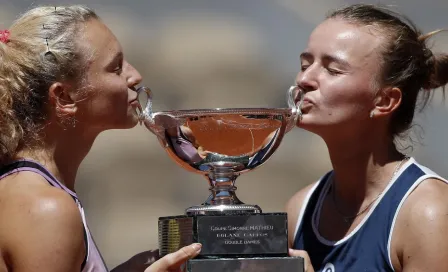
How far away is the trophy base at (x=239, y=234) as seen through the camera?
2.36 metres

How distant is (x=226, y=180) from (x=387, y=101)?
53cm

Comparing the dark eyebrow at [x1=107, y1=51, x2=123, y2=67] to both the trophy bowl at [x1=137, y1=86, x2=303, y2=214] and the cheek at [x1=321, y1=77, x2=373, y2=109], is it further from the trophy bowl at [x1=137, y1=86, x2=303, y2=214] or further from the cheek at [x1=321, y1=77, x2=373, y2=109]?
the cheek at [x1=321, y1=77, x2=373, y2=109]

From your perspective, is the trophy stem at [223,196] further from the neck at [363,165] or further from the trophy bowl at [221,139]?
the neck at [363,165]

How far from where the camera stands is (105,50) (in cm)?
267

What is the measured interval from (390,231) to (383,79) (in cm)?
39

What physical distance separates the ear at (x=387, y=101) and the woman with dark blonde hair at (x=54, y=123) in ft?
1.93

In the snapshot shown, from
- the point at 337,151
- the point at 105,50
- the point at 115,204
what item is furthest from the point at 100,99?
the point at 115,204

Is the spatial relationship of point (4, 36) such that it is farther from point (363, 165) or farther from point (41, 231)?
point (363, 165)

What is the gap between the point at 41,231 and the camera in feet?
7.70

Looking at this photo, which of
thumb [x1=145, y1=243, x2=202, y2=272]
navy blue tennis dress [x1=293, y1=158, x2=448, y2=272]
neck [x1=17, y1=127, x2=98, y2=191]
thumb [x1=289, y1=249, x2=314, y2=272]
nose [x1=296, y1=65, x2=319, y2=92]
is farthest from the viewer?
nose [x1=296, y1=65, x2=319, y2=92]

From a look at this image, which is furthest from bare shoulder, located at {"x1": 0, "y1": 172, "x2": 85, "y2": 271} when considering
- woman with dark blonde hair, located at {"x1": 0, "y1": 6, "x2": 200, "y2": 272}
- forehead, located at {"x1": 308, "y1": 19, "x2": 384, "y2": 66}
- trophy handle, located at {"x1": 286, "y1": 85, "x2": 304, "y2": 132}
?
forehead, located at {"x1": 308, "y1": 19, "x2": 384, "y2": 66}

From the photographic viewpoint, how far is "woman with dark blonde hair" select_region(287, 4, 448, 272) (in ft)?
8.86

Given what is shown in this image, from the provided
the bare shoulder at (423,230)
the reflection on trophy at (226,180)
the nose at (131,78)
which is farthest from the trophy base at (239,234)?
the nose at (131,78)

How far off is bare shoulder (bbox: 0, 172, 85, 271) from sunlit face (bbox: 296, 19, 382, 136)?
676mm
